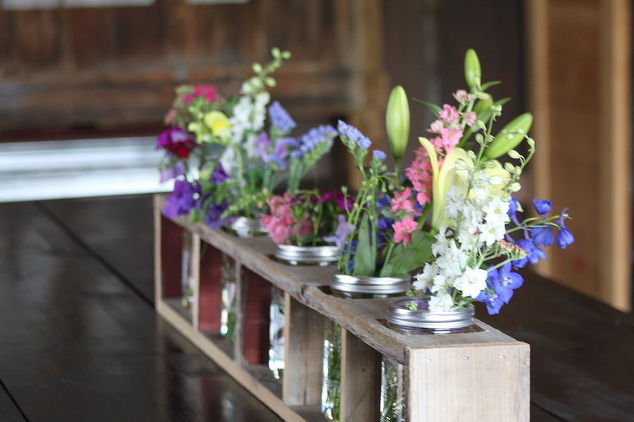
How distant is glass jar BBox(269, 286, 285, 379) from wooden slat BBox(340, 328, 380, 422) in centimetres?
28

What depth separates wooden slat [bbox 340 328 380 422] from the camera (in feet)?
4.50

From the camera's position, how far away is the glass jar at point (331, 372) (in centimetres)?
147

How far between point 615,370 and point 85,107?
4214mm

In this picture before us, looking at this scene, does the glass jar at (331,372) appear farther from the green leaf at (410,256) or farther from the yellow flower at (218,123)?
the yellow flower at (218,123)

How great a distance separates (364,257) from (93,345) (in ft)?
2.21

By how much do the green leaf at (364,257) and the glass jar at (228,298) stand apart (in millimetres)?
374

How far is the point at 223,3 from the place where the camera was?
5770 mm

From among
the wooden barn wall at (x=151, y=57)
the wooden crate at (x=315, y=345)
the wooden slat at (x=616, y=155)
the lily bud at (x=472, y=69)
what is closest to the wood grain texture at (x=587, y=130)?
the wooden slat at (x=616, y=155)

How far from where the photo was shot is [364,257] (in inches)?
58.2

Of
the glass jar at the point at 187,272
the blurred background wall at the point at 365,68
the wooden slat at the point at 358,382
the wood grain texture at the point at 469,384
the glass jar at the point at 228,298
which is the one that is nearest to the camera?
the wood grain texture at the point at 469,384

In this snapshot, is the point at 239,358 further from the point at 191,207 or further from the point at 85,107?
the point at 85,107

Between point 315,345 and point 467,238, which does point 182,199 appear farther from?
point 467,238

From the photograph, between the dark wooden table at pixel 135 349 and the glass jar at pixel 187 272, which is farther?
the glass jar at pixel 187 272

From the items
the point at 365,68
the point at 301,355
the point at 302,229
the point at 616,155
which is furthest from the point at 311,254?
the point at 365,68
